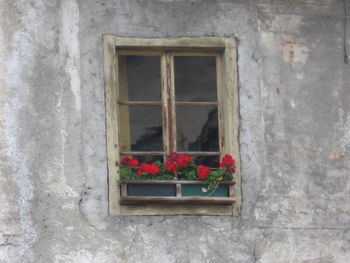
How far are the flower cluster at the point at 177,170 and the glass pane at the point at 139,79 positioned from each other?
1.89 ft

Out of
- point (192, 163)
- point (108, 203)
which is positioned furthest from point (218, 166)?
point (108, 203)

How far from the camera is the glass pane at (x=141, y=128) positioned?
29.4 ft

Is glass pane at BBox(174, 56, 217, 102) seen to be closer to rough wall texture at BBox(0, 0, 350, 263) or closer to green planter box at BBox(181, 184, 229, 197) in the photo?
rough wall texture at BBox(0, 0, 350, 263)

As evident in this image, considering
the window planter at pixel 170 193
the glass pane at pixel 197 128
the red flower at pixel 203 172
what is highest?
the glass pane at pixel 197 128

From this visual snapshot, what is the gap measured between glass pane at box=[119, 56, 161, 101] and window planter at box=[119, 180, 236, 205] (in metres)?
0.77

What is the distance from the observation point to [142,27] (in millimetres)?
9023

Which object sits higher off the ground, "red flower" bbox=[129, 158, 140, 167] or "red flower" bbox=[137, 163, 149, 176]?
"red flower" bbox=[129, 158, 140, 167]

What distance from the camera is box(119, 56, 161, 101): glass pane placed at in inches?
357

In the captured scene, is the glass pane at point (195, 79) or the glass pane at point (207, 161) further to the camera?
the glass pane at point (195, 79)

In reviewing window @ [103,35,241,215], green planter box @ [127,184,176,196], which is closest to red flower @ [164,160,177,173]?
green planter box @ [127,184,176,196]

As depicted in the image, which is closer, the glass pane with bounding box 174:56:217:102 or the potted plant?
the potted plant

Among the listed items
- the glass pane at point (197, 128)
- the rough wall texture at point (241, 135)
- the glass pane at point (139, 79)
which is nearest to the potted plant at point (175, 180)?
the rough wall texture at point (241, 135)

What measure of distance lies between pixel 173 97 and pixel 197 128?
12.5 inches

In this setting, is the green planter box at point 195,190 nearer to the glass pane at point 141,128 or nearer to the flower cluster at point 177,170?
the flower cluster at point 177,170
